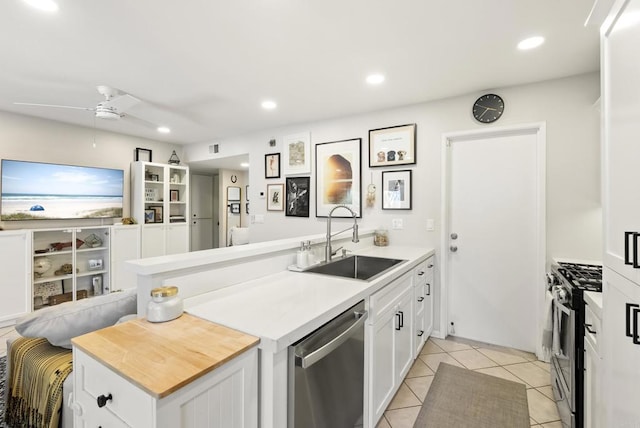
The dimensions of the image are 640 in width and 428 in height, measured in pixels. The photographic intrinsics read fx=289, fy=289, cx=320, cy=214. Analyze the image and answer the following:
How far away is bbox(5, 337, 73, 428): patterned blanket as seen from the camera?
1346 millimetres

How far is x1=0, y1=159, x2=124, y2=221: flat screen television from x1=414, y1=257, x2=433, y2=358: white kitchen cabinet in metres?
4.52

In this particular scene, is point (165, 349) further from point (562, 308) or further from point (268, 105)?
point (268, 105)

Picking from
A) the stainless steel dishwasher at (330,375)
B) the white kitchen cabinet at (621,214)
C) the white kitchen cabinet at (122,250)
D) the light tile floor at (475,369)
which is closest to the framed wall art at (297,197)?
the light tile floor at (475,369)

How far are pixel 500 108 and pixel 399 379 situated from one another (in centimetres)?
259

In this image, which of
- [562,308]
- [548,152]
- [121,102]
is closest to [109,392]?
[562,308]

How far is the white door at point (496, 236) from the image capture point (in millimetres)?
2699

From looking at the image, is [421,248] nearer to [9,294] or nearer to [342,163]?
[342,163]

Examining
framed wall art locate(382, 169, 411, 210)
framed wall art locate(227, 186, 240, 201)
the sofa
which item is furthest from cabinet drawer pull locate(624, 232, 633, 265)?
framed wall art locate(227, 186, 240, 201)

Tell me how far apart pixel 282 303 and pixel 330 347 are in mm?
305

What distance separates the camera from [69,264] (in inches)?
158

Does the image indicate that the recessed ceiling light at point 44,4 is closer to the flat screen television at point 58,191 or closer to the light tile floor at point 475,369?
the flat screen television at point 58,191

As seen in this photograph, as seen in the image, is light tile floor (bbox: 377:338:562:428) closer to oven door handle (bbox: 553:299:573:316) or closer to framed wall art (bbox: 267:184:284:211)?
oven door handle (bbox: 553:299:573:316)

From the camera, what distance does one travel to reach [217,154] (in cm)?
500

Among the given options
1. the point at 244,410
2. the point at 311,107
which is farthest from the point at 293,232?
the point at 244,410
